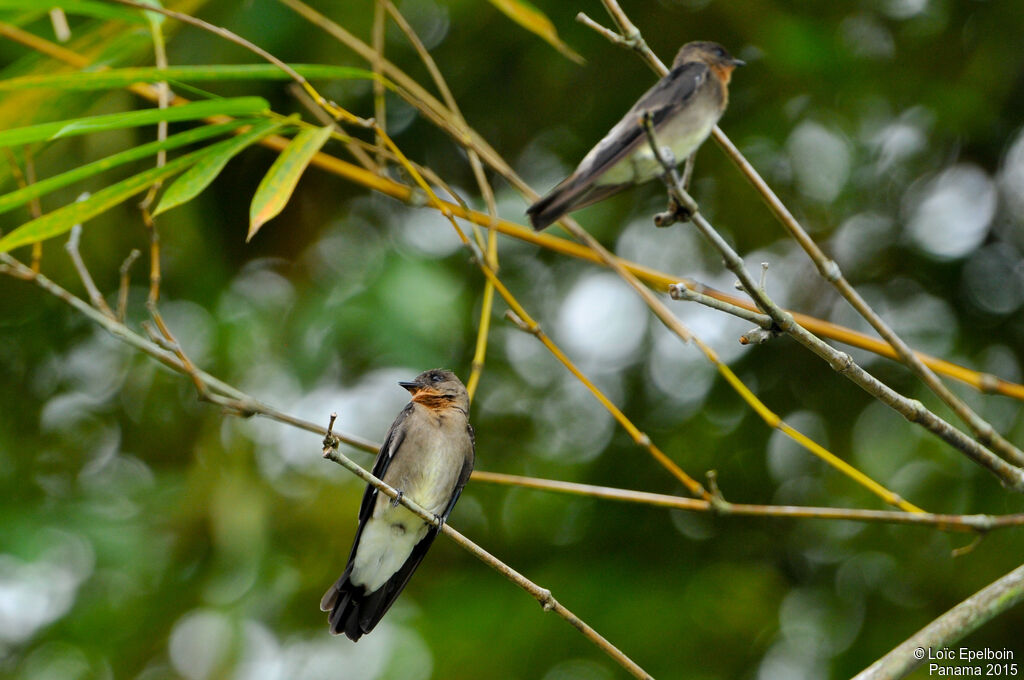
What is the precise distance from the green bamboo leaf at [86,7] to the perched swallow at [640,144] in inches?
60.6

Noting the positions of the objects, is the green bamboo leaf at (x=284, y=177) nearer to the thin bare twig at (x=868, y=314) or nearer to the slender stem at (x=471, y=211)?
the slender stem at (x=471, y=211)

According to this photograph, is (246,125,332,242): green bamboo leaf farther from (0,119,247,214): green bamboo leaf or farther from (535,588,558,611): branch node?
(535,588,558,611): branch node

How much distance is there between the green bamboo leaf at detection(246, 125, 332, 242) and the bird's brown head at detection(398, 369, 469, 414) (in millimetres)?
1415

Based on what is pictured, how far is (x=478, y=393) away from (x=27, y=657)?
2.84 metres

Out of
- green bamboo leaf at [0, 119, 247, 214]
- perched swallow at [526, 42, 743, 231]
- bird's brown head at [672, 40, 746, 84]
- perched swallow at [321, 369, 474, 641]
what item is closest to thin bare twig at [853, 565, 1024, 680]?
perched swallow at [526, 42, 743, 231]

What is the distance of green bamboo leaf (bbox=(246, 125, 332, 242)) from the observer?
2.41 meters

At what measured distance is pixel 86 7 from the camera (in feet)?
8.97

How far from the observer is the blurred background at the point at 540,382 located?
16.4ft

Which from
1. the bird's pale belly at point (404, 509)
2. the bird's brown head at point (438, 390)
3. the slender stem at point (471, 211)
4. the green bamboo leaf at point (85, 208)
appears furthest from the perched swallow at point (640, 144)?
the bird's brown head at point (438, 390)

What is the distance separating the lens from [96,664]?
204 inches

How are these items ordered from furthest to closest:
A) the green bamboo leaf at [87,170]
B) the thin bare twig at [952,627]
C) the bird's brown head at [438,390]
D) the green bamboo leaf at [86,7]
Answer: the bird's brown head at [438,390] < the green bamboo leaf at [86,7] < the green bamboo leaf at [87,170] < the thin bare twig at [952,627]

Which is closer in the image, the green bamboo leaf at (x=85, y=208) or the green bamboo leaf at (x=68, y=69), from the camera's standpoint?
the green bamboo leaf at (x=85, y=208)

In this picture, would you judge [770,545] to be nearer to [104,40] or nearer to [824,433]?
[824,433]
